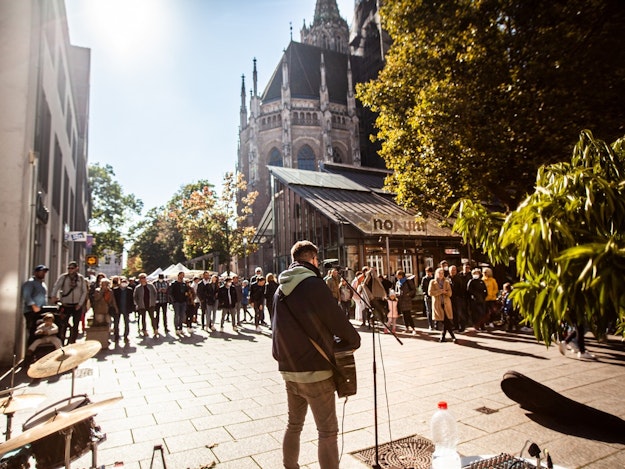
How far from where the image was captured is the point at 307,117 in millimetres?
43750

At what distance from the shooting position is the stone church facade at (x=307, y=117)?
42.3 meters

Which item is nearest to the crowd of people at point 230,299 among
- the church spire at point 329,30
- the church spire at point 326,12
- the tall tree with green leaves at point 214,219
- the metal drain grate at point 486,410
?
the metal drain grate at point 486,410

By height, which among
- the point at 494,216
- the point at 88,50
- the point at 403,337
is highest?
the point at 88,50

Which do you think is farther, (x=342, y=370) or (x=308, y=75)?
(x=308, y=75)

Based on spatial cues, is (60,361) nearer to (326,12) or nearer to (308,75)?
(308,75)

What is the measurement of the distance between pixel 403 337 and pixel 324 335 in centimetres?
805

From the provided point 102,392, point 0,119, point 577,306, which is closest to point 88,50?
point 0,119

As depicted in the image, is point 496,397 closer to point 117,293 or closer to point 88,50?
point 117,293

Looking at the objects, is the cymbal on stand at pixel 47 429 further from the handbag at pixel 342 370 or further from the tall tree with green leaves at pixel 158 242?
the tall tree with green leaves at pixel 158 242

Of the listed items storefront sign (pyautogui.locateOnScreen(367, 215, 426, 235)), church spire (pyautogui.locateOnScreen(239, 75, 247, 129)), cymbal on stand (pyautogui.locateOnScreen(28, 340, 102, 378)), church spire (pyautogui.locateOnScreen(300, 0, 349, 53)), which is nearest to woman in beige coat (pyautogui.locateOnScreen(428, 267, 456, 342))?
storefront sign (pyautogui.locateOnScreen(367, 215, 426, 235))

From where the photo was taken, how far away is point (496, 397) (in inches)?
184

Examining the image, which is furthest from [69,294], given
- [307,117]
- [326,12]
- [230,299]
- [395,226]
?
[326,12]

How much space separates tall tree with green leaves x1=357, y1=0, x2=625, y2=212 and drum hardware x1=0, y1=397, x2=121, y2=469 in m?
9.60

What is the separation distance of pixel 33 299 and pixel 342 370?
7540 mm
